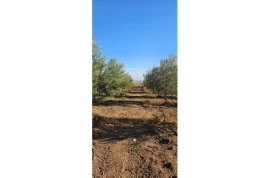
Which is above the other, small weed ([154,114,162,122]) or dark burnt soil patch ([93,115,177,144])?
small weed ([154,114,162,122])

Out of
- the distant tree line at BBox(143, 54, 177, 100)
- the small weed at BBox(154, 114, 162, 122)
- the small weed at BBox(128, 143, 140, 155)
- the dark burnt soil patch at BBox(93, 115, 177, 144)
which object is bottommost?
the small weed at BBox(128, 143, 140, 155)

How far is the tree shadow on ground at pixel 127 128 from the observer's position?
301 centimetres

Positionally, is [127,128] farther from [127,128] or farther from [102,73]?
[102,73]

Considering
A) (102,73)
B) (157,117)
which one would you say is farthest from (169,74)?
(102,73)

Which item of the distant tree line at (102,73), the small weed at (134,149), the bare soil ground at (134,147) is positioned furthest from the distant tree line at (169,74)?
the small weed at (134,149)

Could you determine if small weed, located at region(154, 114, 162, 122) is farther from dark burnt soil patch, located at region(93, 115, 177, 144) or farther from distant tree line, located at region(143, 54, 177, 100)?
distant tree line, located at region(143, 54, 177, 100)

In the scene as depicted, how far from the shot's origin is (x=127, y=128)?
11.3ft

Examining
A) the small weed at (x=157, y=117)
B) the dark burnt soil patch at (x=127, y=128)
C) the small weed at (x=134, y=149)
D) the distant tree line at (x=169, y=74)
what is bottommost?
the small weed at (x=134, y=149)

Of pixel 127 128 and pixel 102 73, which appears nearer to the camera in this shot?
pixel 127 128

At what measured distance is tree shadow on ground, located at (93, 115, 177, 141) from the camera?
9.88 ft

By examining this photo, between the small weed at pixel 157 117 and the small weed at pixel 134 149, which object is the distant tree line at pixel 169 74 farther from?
the small weed at pixel 134 149

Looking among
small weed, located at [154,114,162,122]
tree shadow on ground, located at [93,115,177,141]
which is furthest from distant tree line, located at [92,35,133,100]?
small weed, located at [154,114,162,122]
